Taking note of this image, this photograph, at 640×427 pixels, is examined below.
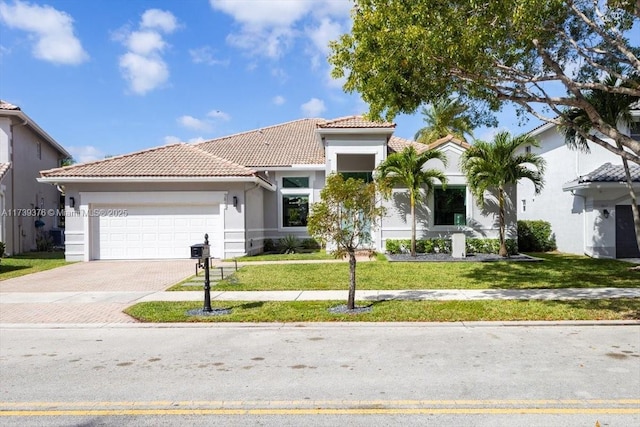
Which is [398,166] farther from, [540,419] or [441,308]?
[540,419]

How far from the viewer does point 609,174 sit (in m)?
18.3

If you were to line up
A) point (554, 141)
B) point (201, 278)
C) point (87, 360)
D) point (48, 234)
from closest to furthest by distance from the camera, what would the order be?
point (87, 360)
point (201, 278)
point (554, 141)
point (48, 234)

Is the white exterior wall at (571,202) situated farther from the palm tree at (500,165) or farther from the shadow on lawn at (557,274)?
the palm tree at (500,165)

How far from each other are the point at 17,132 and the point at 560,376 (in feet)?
84.7

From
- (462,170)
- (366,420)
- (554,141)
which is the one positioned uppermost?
(554,141)

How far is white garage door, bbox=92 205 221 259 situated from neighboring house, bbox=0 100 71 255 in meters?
5.63

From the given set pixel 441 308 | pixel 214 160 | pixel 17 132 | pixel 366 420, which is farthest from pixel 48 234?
pixel 366 420

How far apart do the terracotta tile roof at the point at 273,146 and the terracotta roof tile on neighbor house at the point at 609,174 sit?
1217 centimetres

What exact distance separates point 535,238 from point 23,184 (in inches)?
1032

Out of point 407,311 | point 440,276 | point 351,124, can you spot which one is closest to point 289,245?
point 351,124

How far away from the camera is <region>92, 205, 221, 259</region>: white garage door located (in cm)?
1886

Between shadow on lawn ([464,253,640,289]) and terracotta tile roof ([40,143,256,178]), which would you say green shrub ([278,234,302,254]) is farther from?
shadow on lawn ([464,253,640,289])

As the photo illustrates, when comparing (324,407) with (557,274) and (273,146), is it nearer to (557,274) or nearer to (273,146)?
(557,274)

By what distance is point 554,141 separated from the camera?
2211 centimetres
